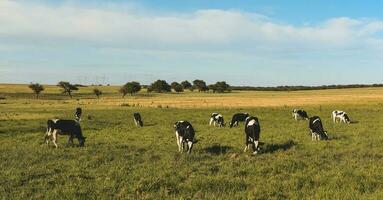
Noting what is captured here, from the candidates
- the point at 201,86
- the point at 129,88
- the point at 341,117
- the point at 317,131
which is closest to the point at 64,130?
the point at 317,131

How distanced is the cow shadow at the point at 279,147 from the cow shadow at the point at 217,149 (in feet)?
5.88

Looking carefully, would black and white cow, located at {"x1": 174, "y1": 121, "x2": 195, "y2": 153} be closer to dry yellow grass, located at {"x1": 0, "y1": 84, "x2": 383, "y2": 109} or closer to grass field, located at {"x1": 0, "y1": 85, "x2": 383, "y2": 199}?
grass field, located at {"x1": 0, "y1": 85, "x2": 383, "y2": 199}

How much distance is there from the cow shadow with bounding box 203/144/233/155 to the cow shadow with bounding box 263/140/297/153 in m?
1.79

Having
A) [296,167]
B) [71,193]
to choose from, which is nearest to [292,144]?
[296,167]

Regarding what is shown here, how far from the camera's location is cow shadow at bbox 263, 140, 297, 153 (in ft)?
75.0

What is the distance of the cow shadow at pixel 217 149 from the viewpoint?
880 inches

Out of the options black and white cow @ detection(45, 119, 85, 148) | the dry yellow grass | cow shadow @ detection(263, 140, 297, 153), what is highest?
black and white cow @ detection(45, 119, 85, 148)

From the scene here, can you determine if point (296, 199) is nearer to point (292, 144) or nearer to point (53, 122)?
point (292, 144)

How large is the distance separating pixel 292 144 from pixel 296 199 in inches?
499

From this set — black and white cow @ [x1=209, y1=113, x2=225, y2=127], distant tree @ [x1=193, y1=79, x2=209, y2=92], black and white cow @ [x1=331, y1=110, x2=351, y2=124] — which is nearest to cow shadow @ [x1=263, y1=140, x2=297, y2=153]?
black and white cow @ [x1=209, y1=113, x2=225, y2=127]

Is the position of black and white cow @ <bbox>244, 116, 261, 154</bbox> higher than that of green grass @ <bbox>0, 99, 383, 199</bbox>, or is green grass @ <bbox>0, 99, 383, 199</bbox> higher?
black and white cow @ <bbox>244, 116, 261, 154</bbox>

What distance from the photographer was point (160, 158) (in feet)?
66.4

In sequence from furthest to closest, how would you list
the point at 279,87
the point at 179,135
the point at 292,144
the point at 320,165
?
the point at 279,87
the point at 292,144
the point at 179,135
the point at 320,165

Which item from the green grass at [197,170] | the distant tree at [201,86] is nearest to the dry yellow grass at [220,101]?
the green grass at [197,170]
